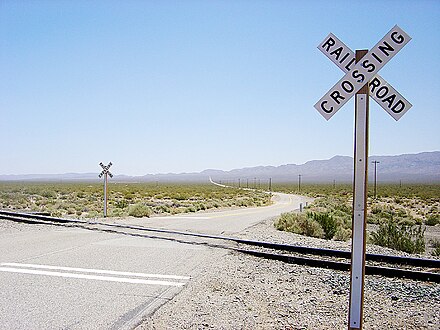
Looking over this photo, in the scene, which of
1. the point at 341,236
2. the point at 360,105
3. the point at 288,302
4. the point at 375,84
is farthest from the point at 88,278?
the point at 341,236

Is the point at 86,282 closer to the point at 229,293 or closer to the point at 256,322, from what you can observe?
the point at 229,293

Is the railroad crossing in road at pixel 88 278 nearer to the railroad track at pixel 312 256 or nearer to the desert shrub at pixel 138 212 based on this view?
the railroad track at pixel 312 256

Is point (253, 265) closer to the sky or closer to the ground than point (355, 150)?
closer to the ground

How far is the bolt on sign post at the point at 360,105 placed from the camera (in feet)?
16.5

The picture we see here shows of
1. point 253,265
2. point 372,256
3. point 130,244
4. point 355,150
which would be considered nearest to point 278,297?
point 253,265

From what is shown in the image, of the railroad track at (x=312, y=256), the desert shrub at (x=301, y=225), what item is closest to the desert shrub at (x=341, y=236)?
the desert shrub at (x=301, y=225)

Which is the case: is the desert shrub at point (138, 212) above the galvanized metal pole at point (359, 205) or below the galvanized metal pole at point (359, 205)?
below

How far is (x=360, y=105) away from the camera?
5.17 m

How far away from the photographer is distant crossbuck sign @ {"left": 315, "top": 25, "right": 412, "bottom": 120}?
5008mm

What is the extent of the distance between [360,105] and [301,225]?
15776 millimetres

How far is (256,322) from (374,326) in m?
1.56

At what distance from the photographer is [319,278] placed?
29.4ft

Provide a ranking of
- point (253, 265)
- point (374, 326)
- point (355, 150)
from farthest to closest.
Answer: point (253, 265) → point (374, 326) → point (355, 150)

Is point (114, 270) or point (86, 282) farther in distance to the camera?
point (114, 270)
